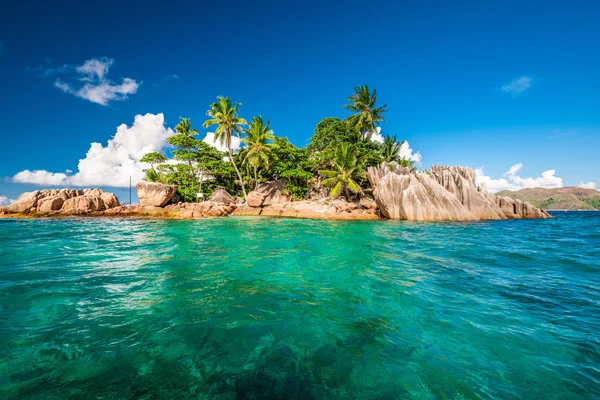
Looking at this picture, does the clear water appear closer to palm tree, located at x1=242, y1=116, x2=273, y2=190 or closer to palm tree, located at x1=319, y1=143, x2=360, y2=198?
palm tree, located at x1=319, y1=143, x2=360, y2=198

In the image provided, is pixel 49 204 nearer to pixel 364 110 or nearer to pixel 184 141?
pixel 184 141

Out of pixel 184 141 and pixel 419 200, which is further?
pixel 184 141

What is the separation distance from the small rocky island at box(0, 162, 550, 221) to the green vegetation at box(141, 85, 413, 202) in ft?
8.68

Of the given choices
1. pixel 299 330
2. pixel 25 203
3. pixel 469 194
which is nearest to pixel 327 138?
pixel 469 194

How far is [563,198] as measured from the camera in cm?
13588

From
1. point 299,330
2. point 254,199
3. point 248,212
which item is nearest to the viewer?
point 299,330

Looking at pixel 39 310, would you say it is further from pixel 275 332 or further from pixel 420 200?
pixel 420 200

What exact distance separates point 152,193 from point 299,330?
1307 inches

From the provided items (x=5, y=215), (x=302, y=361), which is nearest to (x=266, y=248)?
(x=302, y=361)

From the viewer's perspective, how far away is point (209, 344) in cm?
334

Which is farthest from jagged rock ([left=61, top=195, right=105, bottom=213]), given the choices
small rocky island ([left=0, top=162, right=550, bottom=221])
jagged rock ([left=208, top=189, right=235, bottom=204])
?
jagged rock ([left=208, top=189, right=235, bottom=204])

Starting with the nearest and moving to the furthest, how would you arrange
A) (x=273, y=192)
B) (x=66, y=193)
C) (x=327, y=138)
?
(x=66, y=193) → (x=327, y=138) → (x=273, y=192)

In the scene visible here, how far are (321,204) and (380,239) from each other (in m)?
16.5

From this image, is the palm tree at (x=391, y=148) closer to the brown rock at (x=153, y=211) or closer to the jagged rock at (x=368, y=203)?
the jagged rock at (x=368, y=203)
